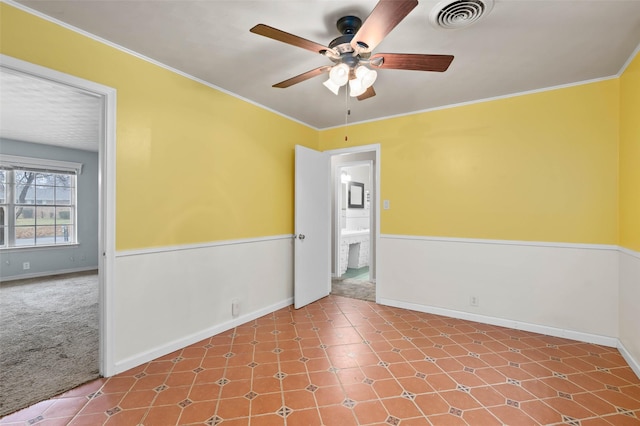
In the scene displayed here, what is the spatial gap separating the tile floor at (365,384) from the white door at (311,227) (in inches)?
35.3

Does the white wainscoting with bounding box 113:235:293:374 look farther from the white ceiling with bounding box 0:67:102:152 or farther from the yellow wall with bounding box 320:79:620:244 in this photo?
the yellow wall with bounding box 320:79:620:244

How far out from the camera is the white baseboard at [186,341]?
7.47 ft

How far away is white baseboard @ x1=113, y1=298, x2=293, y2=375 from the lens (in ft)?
7.47

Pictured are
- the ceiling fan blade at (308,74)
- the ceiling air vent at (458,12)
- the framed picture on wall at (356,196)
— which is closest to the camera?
the ceiling air vent at (458,12)

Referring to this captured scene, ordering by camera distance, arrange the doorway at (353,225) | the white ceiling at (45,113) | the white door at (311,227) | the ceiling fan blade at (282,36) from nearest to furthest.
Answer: the ceiling fan blade at (282,36) < the white ceiling at (45,113) < the white door at (311,227) < the doorway at (353,225)

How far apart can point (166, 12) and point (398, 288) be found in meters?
3.61

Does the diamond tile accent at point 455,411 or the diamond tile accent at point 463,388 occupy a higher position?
the diamond tile accent at point 463,388

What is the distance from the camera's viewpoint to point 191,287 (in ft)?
8.95

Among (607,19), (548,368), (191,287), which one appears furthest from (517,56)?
(191,287)

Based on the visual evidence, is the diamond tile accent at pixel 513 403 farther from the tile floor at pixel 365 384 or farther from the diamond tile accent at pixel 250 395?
the diamond tile accent at pixel 250 395

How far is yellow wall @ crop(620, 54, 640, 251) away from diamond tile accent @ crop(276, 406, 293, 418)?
288 cm

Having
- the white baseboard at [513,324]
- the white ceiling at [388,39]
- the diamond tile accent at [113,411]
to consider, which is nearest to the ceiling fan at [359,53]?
the white ceiling at [388,39]

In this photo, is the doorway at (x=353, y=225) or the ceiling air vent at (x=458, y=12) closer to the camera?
the ceiling air vent at (x=458, y=12)

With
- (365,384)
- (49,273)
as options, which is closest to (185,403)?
(365,384)
